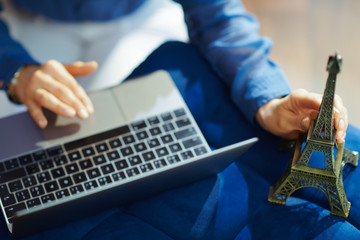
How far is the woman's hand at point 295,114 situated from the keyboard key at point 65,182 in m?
0.38

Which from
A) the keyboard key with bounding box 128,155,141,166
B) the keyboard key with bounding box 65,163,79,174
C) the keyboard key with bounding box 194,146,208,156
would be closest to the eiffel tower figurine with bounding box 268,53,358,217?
the keyboard key with bounding box 194,146,208,156

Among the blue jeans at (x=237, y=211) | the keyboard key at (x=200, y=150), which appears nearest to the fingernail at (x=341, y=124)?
the blue jeans at (x=237, y=211)

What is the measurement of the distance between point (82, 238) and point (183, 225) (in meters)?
0.17

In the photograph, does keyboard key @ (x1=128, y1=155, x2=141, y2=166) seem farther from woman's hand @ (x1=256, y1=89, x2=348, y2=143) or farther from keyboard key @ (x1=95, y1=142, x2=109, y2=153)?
woman's hand @ (x1=256, y1=89, x2=348, y2=143)

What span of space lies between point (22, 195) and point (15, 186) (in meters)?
0.02

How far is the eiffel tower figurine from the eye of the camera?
0.68m

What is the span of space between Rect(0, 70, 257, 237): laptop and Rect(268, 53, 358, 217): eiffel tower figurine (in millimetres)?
100

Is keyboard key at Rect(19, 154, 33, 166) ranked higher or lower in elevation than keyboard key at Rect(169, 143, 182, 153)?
lower

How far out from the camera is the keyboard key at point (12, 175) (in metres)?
0.75

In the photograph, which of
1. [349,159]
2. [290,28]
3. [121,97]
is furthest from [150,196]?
[290,28]

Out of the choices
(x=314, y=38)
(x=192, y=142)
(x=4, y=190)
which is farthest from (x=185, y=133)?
(x=314, y=38)

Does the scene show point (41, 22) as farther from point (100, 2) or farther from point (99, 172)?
point (99, 172)

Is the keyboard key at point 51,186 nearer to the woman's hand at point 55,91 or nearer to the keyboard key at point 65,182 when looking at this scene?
the keyboard key at point 65,182

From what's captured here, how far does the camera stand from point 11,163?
2.54 feet
